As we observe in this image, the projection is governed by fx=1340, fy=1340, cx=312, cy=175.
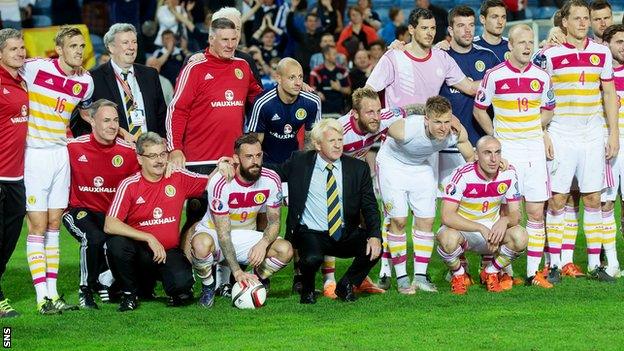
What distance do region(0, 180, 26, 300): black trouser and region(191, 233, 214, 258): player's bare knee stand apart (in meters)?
1.28

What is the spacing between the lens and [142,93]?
10.8 metres

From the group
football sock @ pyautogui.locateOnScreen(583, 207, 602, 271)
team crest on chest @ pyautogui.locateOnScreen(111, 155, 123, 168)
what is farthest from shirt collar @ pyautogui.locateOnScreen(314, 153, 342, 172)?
football sock @ pyautogui.locateOnScreen(583, 207, 602, 271)

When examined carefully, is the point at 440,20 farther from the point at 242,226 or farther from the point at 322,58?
the point at 242,226

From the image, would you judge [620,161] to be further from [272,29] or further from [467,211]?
[272,29]

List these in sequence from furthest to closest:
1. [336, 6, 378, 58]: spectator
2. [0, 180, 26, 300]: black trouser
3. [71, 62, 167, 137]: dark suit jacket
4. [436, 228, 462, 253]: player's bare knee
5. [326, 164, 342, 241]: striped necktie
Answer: [336, 6, 378, 58]: spectator < [71, 62, 167, 137]: dark suit jacket < [436, 228, 462, 253]: player's bare knee < [326, 164, 342, 241]: striped necktie < [0, 180, 26, 300]: black trouser

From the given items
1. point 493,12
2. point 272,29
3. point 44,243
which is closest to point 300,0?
point 272,29

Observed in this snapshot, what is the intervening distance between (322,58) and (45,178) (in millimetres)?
9082

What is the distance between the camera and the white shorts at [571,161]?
10.9 m

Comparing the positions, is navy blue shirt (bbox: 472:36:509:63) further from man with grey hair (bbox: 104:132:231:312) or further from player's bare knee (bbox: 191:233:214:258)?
player's bare knee (bbox: 191:233:214:258)

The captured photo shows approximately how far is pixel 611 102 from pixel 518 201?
48.3 inches

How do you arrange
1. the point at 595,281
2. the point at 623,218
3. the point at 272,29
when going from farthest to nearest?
the point at 272,29 → the point at 623,218 → the point at 595,281

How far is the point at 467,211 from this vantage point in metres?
10.5

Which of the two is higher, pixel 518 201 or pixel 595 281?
pixel 518 201

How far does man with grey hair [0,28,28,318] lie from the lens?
966 cm
